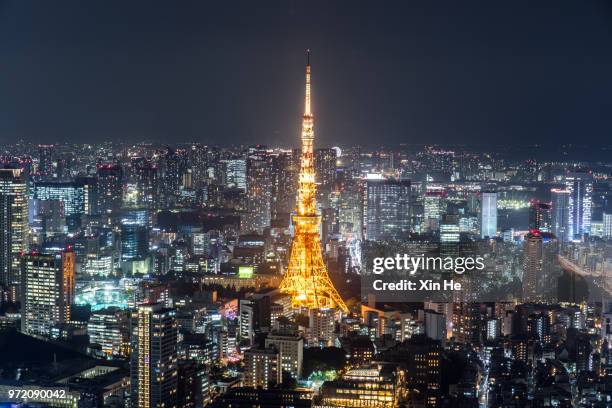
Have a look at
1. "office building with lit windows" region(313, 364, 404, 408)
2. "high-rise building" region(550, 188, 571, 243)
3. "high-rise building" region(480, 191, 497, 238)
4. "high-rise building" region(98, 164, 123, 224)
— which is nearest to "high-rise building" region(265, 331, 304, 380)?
"office building with lit windows" region(313, 364, 404, 408)

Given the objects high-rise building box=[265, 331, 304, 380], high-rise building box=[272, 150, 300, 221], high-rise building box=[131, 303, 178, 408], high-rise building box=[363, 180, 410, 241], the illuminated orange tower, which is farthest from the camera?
high-rise building box=[272, 150, 300, 221]

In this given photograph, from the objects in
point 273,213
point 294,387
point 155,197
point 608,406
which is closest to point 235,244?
point 273,213

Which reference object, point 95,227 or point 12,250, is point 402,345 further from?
Result: point 95,227

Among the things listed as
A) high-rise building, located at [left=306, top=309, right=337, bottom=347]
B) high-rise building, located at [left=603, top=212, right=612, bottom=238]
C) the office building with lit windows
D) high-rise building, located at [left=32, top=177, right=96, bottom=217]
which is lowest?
the office building with lit windows

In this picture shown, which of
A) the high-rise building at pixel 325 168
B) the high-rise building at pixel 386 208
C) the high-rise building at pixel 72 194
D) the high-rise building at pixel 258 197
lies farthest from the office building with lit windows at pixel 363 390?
the high-rise building at pixel 72 194

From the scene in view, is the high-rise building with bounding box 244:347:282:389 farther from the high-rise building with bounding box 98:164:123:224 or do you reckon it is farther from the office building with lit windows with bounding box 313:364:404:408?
the high-rise building with bounding box 98:164:123:224

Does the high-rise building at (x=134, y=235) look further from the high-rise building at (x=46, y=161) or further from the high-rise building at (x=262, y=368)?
the high-rise building at (x=262, y=368)
